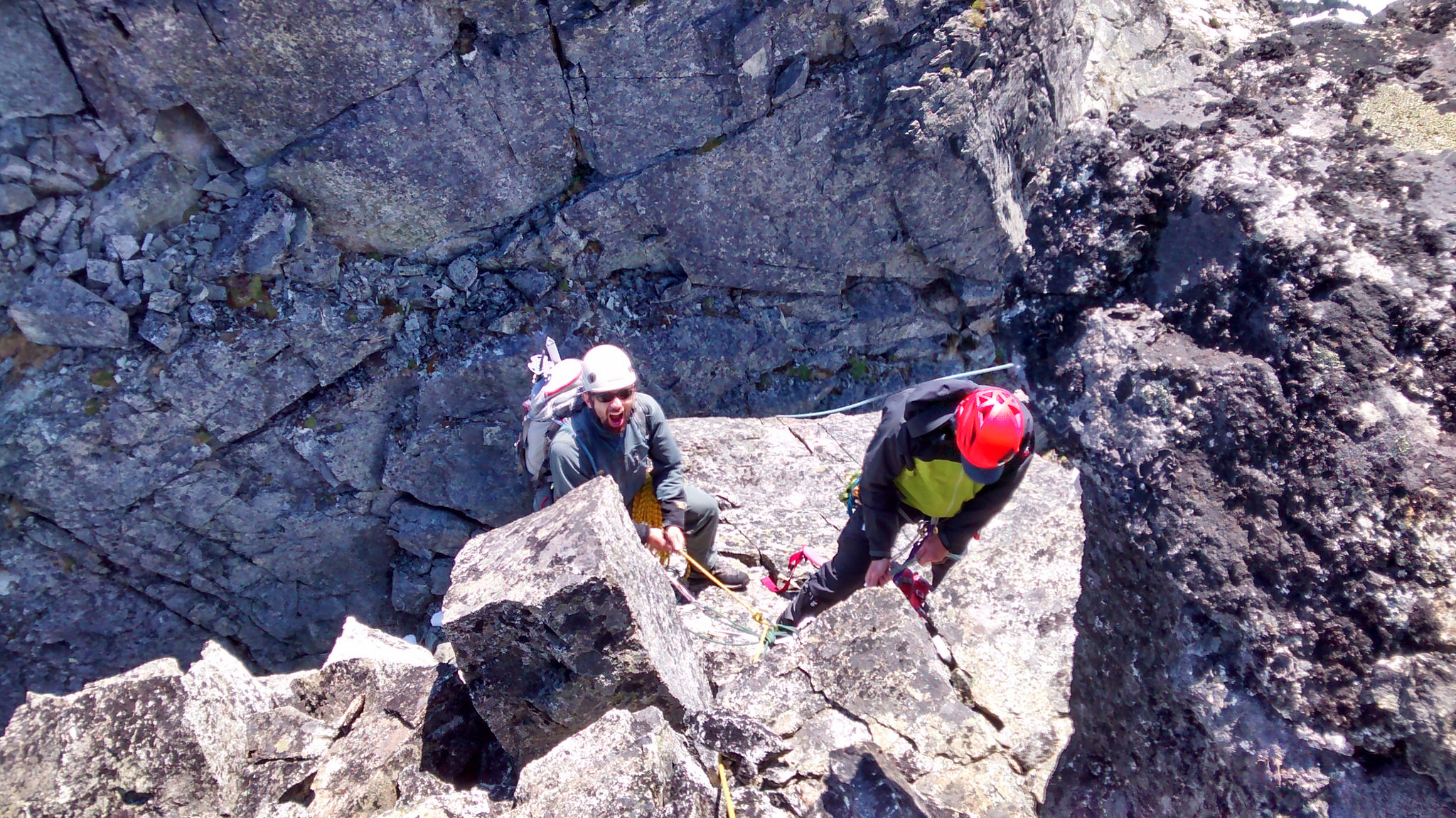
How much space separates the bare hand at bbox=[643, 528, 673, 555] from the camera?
4949 mm

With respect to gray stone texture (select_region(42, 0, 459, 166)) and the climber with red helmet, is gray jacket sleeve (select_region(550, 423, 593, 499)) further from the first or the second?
gray stone texture (select_region(42, 0, 459, 166))

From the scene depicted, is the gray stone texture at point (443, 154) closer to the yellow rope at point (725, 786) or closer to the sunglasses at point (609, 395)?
the sunglasses at point (609, 395)

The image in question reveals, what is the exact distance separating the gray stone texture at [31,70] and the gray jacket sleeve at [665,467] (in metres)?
6.09

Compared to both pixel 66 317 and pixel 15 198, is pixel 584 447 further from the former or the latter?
pixel 15 198

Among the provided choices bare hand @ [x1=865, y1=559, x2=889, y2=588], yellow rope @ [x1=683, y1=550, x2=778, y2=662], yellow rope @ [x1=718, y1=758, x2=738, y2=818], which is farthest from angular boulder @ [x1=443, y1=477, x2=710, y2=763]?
bare hand @ [x1=865, y1=559, x2=889, y2=588]

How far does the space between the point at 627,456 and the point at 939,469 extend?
6.72 feet

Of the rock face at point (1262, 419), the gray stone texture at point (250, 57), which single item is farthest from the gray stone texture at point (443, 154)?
the rock face at point (1262, 419)

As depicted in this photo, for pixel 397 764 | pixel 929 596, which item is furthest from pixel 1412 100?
pixel 397 764

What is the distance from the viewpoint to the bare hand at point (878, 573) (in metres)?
4.10

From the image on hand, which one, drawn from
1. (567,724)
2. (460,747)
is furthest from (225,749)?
(567,724)

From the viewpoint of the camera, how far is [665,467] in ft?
17.0

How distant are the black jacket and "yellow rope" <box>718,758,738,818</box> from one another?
1.57 m

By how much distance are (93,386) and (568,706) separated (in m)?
7.34

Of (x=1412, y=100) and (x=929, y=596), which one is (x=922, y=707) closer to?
(x=929, y=596)
